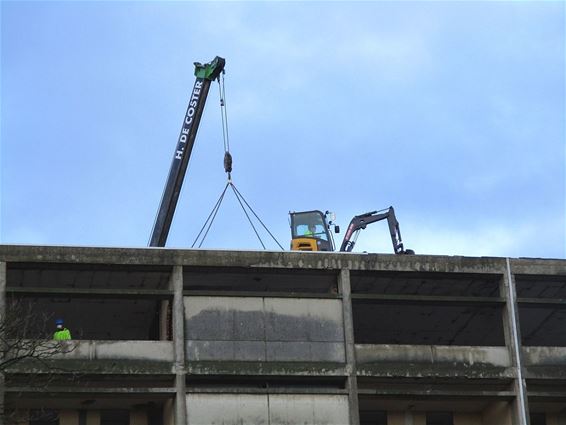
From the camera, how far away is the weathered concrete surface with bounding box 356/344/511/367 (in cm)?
4259

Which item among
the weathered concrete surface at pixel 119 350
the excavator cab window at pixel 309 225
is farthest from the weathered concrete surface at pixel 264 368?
the excavator cab window at pixel 309 225

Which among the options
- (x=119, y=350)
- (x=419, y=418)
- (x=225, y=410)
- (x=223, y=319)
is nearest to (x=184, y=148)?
(x=223, y=319)

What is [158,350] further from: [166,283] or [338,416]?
[338,416]

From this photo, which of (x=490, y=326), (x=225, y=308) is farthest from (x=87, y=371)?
(x=490, y=326)

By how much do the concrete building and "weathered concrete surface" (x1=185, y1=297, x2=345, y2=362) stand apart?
46mm

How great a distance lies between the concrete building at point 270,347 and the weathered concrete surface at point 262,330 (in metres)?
0.05

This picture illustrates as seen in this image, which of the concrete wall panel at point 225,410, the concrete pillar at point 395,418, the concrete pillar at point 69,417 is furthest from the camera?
the concrete pillar at point 395,418

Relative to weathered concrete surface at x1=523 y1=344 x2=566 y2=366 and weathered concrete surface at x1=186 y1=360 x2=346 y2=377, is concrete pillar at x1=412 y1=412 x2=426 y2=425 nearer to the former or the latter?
weathered concrete surface at x1=523 y1=344 x2=566 y2=366

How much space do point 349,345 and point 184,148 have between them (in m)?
12.8

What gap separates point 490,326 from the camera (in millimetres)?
49094

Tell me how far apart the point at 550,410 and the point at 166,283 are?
15.6 meters

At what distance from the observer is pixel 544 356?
4412cm

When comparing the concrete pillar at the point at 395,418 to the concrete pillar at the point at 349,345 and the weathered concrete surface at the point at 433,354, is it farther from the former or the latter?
the concrete pillar at the point at 349,345

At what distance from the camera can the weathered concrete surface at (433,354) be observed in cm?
4259
